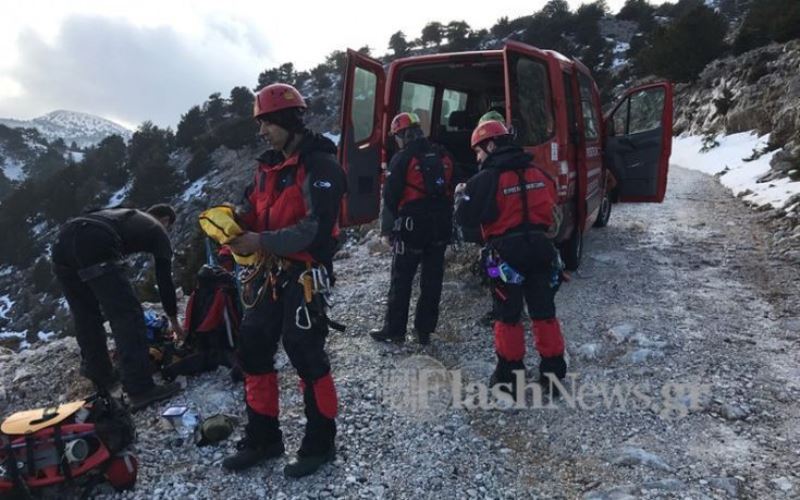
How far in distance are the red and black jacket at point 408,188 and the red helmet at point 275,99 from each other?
5.99 ft

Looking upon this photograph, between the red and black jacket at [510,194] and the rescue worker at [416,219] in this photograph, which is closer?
the red and black jacket at [510,194]

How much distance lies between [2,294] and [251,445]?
47.8 metres

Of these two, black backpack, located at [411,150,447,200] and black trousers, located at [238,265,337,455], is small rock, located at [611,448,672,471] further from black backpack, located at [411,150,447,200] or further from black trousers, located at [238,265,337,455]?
black backpack, located at [411,150,447,200]

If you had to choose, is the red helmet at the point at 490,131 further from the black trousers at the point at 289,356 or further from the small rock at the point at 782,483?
the small rock at the point at 782,483

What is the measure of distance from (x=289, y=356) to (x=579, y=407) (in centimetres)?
207

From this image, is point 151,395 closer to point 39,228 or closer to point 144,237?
point 144,237

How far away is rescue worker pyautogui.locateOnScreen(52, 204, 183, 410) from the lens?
388cm

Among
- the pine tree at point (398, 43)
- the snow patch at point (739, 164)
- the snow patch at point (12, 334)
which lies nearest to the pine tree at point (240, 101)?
the pine tree at point (398, 43)

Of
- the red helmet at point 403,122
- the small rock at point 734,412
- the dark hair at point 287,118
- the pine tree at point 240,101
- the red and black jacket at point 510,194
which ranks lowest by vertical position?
the small rock at point 734,412

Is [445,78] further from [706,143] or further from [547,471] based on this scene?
[706,143]

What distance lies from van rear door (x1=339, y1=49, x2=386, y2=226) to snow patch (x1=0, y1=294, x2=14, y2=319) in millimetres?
42715

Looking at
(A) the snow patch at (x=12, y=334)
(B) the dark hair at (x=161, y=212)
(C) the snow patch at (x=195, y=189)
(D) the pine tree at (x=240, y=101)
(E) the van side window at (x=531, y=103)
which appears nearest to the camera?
(B) the dark hair at (x=161, y=212)

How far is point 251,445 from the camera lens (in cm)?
311

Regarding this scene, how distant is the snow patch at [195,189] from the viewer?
40625mm
